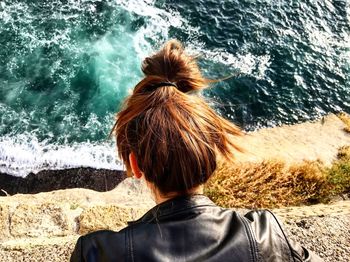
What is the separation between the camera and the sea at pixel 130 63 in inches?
390

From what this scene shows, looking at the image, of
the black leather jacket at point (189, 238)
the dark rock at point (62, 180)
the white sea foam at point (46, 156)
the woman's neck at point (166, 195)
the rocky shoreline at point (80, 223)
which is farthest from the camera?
the white sea foam at point (46, 156)

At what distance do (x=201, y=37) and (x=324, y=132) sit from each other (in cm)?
421

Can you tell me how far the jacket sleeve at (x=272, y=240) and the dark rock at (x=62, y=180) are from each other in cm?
696

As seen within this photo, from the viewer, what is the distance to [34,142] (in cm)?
973

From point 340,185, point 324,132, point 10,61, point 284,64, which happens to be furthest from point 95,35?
point 340,185

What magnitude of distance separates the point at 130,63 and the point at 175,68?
9.08m

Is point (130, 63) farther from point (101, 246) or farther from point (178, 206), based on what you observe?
point (101, 246)

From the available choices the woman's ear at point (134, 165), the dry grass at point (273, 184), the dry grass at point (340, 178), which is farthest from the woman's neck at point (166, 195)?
the dry grass at point (340, 178)

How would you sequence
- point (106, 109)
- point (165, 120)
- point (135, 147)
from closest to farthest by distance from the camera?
point (165, 120), point (135, 147), point (106, 109)

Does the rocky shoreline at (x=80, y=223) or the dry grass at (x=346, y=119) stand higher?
the rocky shoreline at (x=80, y=223)

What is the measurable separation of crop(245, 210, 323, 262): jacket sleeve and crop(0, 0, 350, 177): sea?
297 inches

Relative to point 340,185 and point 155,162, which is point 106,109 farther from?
point 155,162

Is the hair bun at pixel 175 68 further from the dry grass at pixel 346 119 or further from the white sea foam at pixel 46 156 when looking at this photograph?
the dry grass at pixel 346 119

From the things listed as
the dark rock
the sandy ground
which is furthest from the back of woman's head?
the sandy ground
